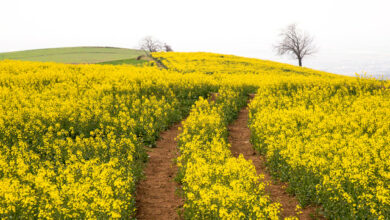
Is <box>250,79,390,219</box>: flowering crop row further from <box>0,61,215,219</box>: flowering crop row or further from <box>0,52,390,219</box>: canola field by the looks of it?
<box>0,61,215,219</box>: flowering crop row

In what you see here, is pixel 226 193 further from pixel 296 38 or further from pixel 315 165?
pixel 296 38

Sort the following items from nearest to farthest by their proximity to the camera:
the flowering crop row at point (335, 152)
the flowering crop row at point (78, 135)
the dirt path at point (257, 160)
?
the flowering crop row at point (78, 135)
the flowering crop row at point (335, 152)
the dirt path at point (257, 160)

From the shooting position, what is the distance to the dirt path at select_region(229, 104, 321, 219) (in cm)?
921

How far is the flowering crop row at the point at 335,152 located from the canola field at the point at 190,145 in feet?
0.17

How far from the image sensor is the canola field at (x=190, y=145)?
7.84 m

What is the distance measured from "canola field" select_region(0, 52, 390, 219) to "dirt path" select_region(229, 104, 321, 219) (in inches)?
15.1

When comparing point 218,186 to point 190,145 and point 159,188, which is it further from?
point 190,145

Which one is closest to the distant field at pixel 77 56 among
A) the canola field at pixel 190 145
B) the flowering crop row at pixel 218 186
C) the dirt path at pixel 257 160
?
the canola field at pixel 190 145

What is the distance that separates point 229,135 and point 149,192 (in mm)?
7226

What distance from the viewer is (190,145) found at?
12.3 m

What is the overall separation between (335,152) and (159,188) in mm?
6696

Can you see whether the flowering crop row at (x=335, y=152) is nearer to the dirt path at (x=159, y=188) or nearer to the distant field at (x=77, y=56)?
the dirt path at (x=159, y=188)

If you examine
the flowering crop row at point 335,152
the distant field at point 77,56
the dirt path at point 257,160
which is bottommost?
the dirt path at point 257,160

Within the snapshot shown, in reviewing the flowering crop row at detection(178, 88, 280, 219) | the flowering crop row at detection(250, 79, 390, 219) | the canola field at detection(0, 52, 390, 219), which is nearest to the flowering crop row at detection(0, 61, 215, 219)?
the canola field at detection(0, 52, 390, 219)
